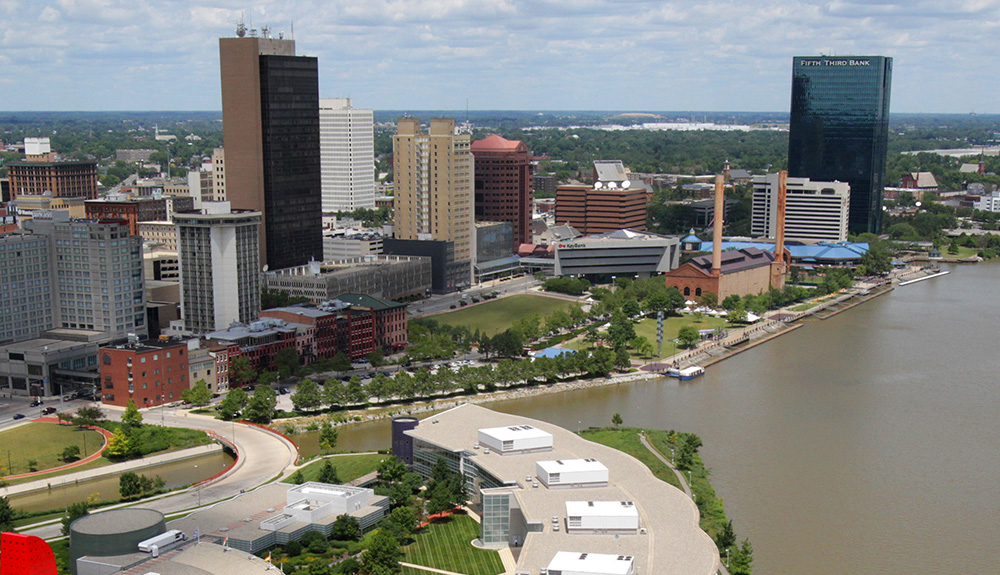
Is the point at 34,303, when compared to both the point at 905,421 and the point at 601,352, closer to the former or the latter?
the point at 601,352

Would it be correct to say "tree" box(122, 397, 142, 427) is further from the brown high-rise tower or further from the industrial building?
the brown high-rise tower

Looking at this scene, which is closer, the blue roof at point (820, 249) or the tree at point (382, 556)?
the tree at point (382, 556)

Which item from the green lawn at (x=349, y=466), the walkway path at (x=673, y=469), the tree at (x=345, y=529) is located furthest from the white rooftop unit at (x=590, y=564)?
the green lawn at (x=349, y=466)

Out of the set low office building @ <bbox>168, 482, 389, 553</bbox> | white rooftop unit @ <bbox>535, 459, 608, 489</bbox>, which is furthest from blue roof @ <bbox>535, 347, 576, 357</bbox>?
low office building @ <bbox>168, 482, 389, 553</bbox>

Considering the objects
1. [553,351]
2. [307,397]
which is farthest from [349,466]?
[553,351]

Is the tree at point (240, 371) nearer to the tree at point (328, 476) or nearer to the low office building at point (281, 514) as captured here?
the tree at point (328, 476)

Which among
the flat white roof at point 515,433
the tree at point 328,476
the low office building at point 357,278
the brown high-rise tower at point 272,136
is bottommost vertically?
the tree at point 328,476
